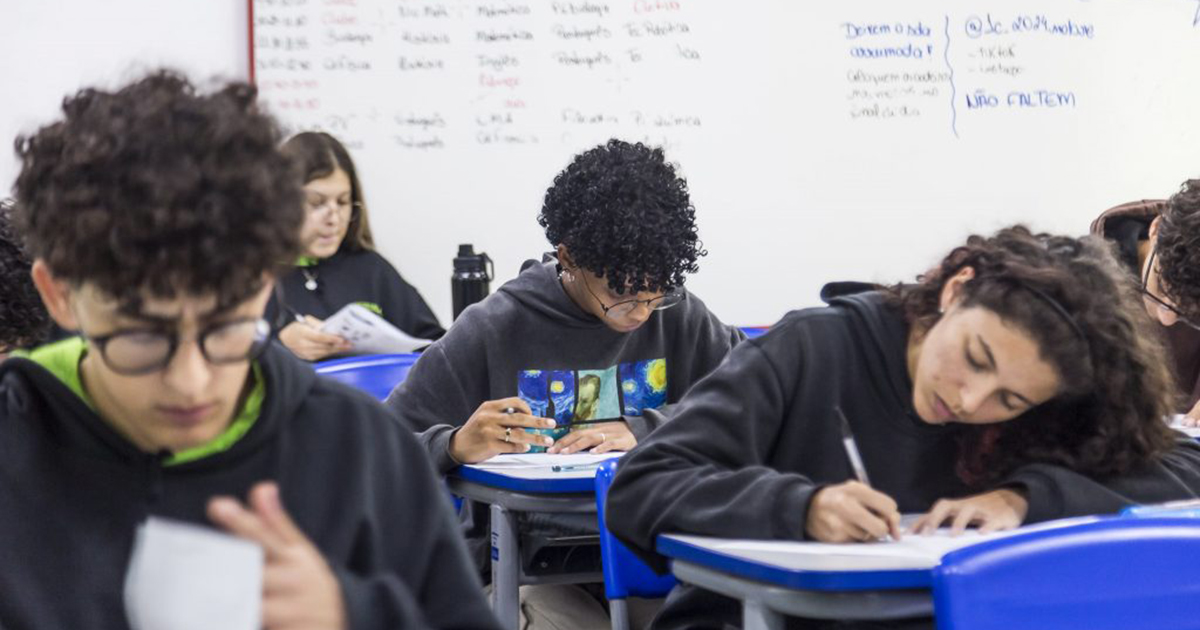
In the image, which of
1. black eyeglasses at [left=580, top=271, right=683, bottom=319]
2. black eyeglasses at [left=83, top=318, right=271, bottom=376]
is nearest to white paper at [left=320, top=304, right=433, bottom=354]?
black eyeglasses at [left=580, top=271, right=683, bottom=319]

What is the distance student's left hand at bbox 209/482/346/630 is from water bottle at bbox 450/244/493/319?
337cm

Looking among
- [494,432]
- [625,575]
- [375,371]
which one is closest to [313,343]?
[375,371]

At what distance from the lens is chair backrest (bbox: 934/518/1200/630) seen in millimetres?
1404

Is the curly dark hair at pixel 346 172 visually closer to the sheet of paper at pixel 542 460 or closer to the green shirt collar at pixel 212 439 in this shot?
the sheet of paper at pixel 542 460

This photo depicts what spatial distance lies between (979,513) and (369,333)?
7.34 ft

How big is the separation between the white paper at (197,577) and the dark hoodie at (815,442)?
0.99 metres

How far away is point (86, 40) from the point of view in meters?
4.35

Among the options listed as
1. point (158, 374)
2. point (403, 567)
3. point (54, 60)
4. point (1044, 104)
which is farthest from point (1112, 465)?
point (54, 60)

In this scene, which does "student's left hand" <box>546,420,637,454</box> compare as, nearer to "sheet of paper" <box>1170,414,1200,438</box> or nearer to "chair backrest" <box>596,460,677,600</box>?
"chair backrest" <box>596,460,677,600</box>

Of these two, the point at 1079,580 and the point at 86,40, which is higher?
the point at 86,40

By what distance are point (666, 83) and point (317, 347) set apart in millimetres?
1406

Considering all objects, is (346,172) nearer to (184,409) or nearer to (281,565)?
(184,409)

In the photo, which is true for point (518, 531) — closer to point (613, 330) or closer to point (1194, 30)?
point (613, 330)

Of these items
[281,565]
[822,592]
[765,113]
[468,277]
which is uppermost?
[765,113]
